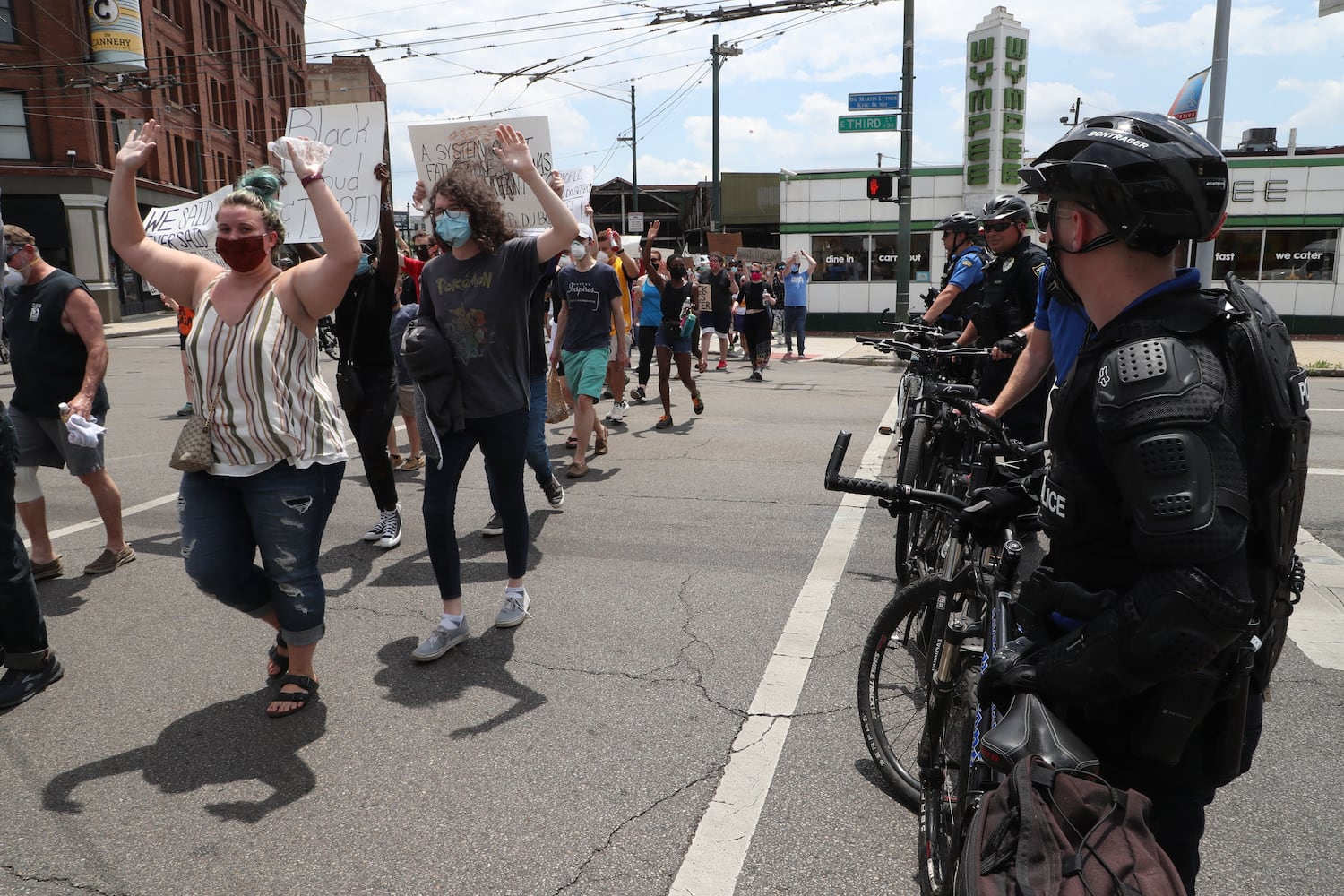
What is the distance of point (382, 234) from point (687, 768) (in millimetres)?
3416

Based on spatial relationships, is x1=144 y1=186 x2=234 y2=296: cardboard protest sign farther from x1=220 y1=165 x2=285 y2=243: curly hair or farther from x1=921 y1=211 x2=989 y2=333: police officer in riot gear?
x1=921 y1=211 x2=989 y2=333: police officer in riot gear

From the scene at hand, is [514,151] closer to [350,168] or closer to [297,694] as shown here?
[297,694]

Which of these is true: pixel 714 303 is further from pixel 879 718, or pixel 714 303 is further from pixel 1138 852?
pixel 1138 852

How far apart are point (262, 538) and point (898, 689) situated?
231cm

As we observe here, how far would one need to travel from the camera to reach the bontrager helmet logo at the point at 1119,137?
1.69 metres

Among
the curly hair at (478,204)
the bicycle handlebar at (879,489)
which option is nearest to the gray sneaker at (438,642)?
the curly hair at (478,204)

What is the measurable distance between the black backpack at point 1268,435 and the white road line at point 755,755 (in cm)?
166

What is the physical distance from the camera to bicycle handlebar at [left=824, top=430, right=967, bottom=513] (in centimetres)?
230

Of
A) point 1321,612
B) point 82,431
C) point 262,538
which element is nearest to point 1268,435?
point 262,538

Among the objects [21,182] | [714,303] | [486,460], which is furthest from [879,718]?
[21,182]

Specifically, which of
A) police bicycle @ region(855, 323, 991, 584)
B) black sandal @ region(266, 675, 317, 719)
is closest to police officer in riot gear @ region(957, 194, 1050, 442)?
police bicycle @ region(855, 323, 991, 584)

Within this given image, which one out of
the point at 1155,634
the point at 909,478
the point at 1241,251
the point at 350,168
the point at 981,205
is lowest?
the point at 909,478

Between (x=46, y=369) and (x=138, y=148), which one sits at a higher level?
(x=138, y=148)

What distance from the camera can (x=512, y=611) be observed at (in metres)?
4.60
